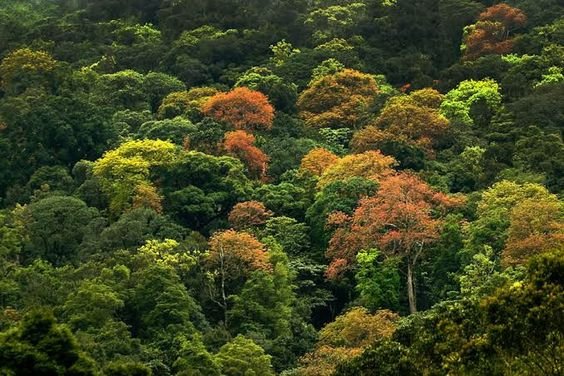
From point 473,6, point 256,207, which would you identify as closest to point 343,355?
point 256,207

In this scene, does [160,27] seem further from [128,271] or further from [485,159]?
[128,271]

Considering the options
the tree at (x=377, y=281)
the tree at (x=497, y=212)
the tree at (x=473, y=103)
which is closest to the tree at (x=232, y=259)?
the tree at (x=377, y=281)

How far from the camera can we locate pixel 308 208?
36281 millimetres

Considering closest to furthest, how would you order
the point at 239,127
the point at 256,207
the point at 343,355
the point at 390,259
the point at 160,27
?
the point at 343,355, the point at 390,259, the point at 256,207, the point at 239,127, the point at 160,27

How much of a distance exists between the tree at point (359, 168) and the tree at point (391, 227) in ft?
9.82

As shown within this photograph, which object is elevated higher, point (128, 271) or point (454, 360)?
point (454, 360)

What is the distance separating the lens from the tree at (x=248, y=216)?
35.5m

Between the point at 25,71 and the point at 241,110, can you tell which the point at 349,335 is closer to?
the point at 241,110

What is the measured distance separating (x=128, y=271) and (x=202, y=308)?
9.74 ft

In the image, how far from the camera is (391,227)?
107ft

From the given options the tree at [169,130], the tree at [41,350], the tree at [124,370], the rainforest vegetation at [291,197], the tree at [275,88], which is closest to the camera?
the tree at [41,350]

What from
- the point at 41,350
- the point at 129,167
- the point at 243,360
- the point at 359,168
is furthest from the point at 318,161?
the point at 41,350

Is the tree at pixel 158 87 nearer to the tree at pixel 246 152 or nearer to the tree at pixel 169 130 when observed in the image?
the tree at pixel 169 130

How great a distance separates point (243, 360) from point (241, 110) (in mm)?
21030
